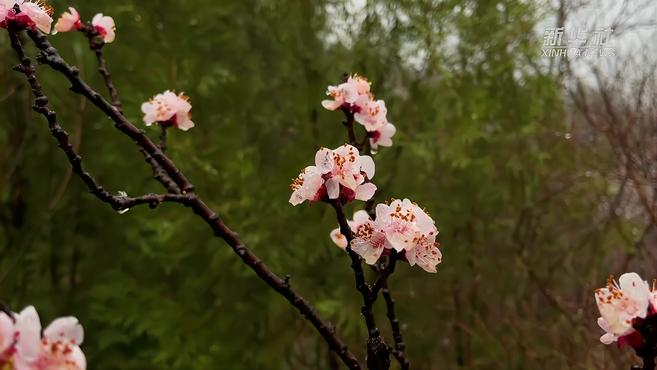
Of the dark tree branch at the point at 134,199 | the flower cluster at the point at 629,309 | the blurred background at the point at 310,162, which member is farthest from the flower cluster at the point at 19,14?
the blurred background at the point at 310,162

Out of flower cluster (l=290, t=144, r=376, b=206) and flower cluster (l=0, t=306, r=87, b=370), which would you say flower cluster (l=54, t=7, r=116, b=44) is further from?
flower cluster (l=0, t=306, r=87, b=370)

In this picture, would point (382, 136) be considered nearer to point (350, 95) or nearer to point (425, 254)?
point (350, 95)

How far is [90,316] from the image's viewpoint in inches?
136

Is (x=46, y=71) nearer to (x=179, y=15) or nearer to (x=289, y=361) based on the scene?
(x=179, y=15)

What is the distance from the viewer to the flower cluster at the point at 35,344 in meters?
0.49

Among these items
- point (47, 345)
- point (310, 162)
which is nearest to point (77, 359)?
point (47, 345)

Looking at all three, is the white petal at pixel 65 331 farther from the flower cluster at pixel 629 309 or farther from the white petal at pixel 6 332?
the flower cluster at pixel 629 309

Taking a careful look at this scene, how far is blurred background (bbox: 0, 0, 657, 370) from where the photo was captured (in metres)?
3.08

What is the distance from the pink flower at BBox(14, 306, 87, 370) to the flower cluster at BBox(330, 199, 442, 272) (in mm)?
336

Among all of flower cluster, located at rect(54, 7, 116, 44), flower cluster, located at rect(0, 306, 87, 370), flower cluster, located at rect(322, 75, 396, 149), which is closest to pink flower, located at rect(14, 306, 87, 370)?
flower cluster, located at rect(0, 306, 87, 370)

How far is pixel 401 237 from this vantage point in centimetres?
76

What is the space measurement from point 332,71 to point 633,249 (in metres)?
1.71

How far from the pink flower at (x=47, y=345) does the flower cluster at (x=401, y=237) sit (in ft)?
1.10

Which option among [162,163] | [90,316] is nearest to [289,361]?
[90,316]
